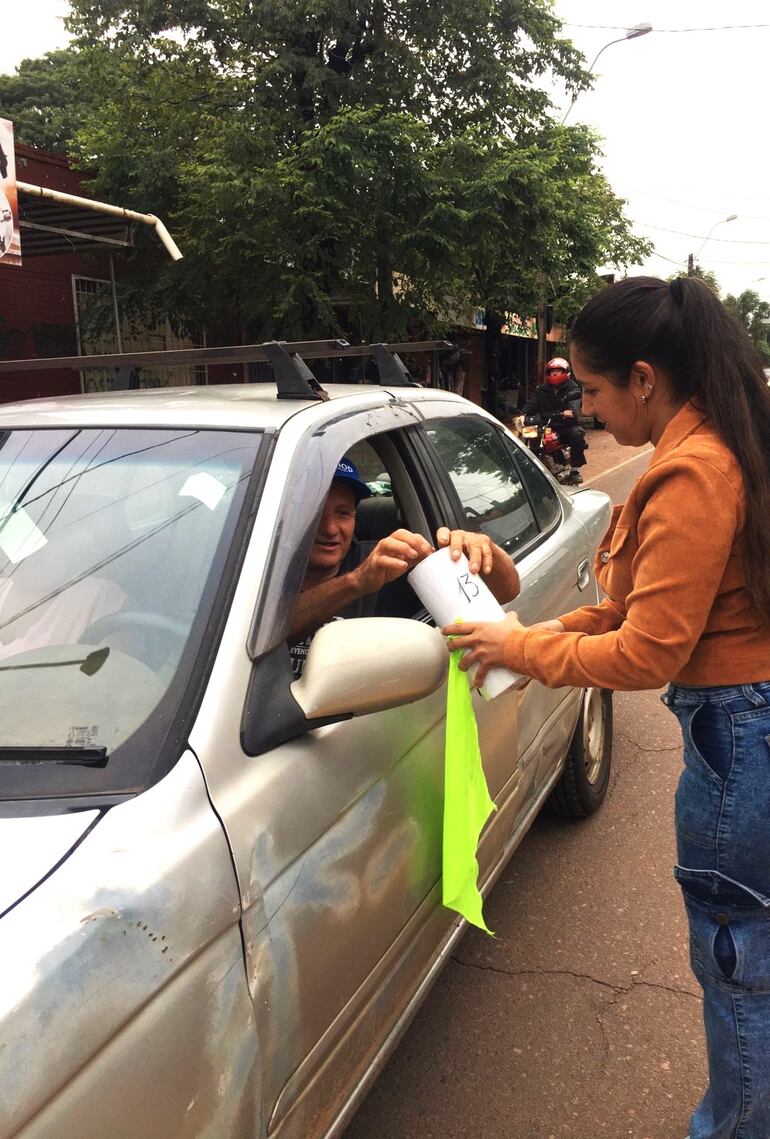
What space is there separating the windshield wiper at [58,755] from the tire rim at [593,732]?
7.89ft

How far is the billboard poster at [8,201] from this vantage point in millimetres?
8492

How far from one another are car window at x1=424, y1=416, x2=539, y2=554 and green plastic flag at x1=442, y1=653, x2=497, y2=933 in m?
0.90

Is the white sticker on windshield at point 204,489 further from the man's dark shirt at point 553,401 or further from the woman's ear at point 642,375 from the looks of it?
the man's dark shirt at point 553,401

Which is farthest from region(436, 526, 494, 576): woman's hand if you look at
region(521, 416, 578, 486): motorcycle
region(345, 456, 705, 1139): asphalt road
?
region(521, 416, 578, 486): motorcycle

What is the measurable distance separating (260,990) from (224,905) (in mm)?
163

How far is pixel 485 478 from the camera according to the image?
290 centimetres

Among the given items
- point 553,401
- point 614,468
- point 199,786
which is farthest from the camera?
point 614,468

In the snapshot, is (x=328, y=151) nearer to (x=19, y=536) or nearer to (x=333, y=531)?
(x=333, y=531)

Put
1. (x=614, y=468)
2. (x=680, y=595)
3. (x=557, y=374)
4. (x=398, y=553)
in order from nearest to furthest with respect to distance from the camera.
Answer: (x=680, y=595), (x=398, y=553), (x=557, y=374), (x=614, y=468)

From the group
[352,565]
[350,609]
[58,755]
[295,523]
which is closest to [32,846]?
[58,755]

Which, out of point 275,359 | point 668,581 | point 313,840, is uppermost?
point 275,359

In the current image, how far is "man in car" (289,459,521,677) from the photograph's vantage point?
6.20ft

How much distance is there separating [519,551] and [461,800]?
3.94ft

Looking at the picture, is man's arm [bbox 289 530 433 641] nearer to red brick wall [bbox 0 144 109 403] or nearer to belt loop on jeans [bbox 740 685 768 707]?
belt loop on jeans [bbox 740 685 768 707]
